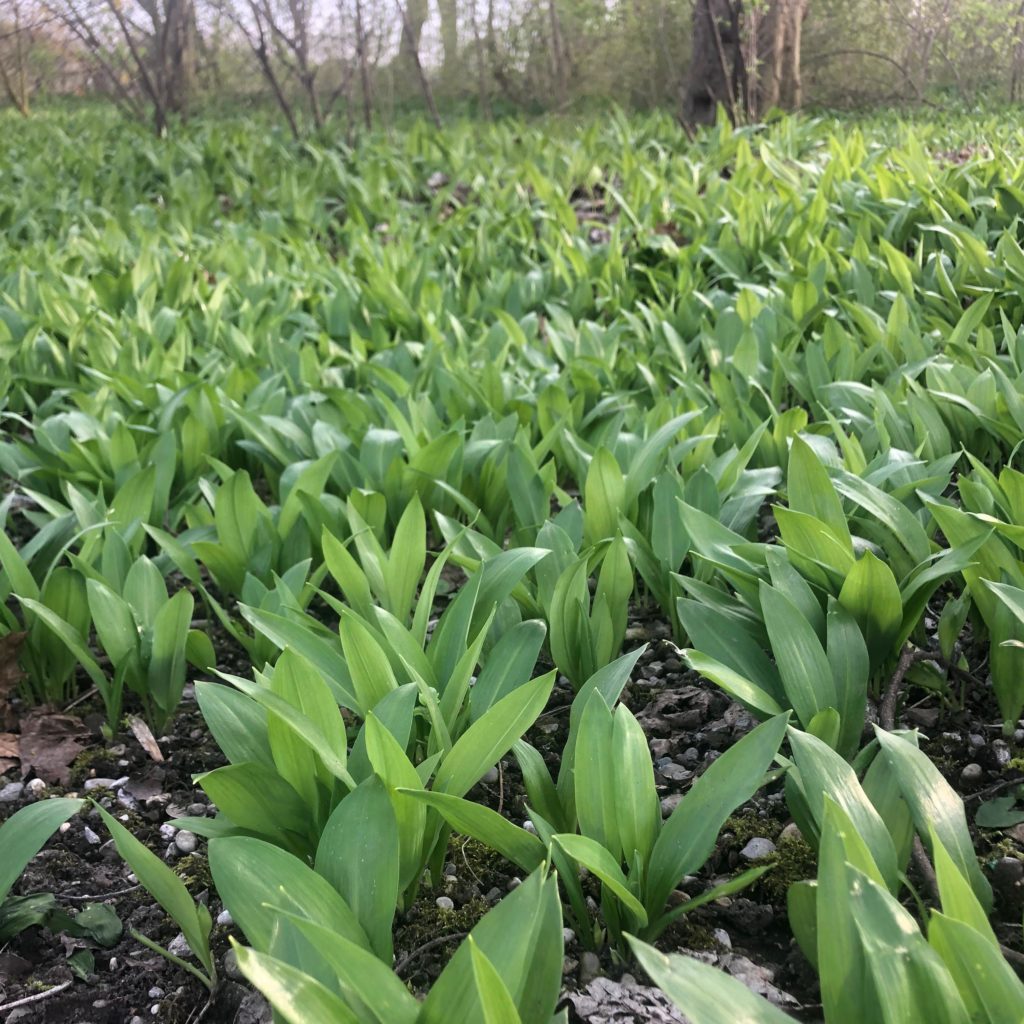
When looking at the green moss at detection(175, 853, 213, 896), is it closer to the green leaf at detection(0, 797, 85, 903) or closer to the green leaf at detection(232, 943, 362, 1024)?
the green leaf at detection(0, 797, 85, 903)

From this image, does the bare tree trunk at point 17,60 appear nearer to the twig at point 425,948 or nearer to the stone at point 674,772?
the stone at point 674,772

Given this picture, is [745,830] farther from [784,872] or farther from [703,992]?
[703,992]

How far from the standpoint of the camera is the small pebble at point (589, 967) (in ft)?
3.74

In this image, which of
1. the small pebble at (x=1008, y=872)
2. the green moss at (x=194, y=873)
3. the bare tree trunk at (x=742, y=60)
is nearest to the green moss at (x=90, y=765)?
the green moss at (x=194, y=873)

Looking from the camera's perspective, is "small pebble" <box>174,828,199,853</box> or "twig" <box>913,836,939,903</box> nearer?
"twig" <box>913,836,939,903</box>

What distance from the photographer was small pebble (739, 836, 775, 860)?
1312 mm

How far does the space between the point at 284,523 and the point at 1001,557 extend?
1.38 metres

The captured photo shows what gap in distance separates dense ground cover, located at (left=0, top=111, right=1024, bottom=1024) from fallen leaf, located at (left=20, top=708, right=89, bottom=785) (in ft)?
0.04

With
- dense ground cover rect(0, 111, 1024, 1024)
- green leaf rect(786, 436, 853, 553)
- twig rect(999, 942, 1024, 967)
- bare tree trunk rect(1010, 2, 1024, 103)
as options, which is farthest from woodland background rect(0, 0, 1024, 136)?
twig rect(999, 942, 1024, 967)

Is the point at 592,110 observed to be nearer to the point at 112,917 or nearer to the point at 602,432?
the point at 602,432

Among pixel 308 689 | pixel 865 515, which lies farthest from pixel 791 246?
pixel 308 689

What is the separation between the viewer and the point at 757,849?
52.0 inches

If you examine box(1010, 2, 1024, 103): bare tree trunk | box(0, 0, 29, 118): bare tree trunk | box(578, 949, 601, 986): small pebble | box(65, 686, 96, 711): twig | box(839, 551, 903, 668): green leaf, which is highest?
box(0, 0, 29, 118): bare tree trunk

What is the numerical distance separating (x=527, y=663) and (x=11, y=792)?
943 millimetres
